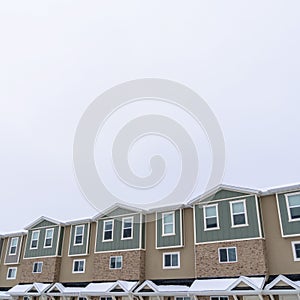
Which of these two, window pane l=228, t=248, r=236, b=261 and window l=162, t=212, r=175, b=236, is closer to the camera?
window pane l=228, t=248, r=236, b=261

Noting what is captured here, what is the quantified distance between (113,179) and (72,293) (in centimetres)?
835

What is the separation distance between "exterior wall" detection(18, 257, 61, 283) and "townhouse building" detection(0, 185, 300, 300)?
77 mm

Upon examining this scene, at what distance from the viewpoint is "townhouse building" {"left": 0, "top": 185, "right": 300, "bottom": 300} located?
55.0 feet

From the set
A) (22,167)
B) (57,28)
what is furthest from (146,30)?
(22,167)

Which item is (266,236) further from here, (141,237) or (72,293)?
(72,293)

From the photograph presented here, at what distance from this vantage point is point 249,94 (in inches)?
878

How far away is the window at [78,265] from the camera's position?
24.2m

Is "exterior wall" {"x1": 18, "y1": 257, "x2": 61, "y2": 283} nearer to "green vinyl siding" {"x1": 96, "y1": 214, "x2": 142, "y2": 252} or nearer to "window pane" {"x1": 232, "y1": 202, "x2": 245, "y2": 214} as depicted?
"green vinyl siding" {"x1": 96, "y1": 214, "x2": 142, "y2": 252}

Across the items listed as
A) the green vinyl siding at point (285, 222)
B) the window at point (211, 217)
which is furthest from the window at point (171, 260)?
the green vinyl siding at point (285, 222)

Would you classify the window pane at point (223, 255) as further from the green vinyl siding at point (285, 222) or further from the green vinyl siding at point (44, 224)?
the green vinyl siding at point (44, 224)

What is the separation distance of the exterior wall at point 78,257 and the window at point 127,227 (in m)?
3.17

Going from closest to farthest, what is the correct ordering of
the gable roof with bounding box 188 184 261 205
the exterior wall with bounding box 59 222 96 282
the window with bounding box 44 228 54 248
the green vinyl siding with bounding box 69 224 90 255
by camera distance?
1. the gable roof with bounding box 188 184 261 205
2. the exterior wall with bounding box 59 222 96 282
3. the green vinyl siding with bounding box 69 224 90 255
4. the window with bounding box 44 228 54 248

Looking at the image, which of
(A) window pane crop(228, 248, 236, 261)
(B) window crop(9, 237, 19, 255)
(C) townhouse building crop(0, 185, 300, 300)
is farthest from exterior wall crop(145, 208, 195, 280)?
(B) window crop(9, 237, 19, 255)

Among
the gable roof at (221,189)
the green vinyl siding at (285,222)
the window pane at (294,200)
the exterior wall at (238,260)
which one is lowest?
the exterior wall at (238,260)
